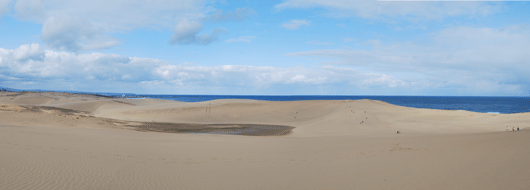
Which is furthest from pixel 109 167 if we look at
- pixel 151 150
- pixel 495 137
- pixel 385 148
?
pixel 495 137

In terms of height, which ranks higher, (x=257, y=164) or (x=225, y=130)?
(x=257, y=164)

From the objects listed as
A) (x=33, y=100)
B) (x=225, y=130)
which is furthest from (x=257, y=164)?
(x=33, y=100)

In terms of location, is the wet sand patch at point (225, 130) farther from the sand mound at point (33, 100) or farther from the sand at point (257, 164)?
the sand mound at point (33, 100)

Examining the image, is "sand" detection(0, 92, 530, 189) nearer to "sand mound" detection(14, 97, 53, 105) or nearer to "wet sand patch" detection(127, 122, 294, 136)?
"wet sand patch" detection(127, 122, 294, 136)

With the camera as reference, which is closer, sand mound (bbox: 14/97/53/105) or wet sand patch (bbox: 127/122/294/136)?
wet sand patch (bbox: 127/122/294/136)

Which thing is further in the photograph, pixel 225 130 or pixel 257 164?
pixel 225 130

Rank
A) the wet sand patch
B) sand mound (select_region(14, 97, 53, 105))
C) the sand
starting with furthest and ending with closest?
sand mound (select_region(14, 97, 53, 105)), the wet sand patch, the sand

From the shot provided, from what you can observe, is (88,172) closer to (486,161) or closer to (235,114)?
(486,161)

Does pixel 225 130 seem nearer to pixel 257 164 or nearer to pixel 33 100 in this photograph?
pixel 257 164

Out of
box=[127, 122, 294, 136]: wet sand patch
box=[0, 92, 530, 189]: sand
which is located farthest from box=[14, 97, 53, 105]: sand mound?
box=[0, 92, 530, 189]: sand

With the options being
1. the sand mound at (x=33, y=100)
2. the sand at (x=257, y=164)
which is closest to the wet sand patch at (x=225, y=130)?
the sand at (x=257, y=164)


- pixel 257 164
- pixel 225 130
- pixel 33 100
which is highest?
pixel 33 100

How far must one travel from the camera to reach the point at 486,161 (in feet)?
27.8

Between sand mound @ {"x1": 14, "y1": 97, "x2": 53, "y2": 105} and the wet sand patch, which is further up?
sand mound @ {"x1": 14, "y1": 97, "x2": 53, "y2": 105}
